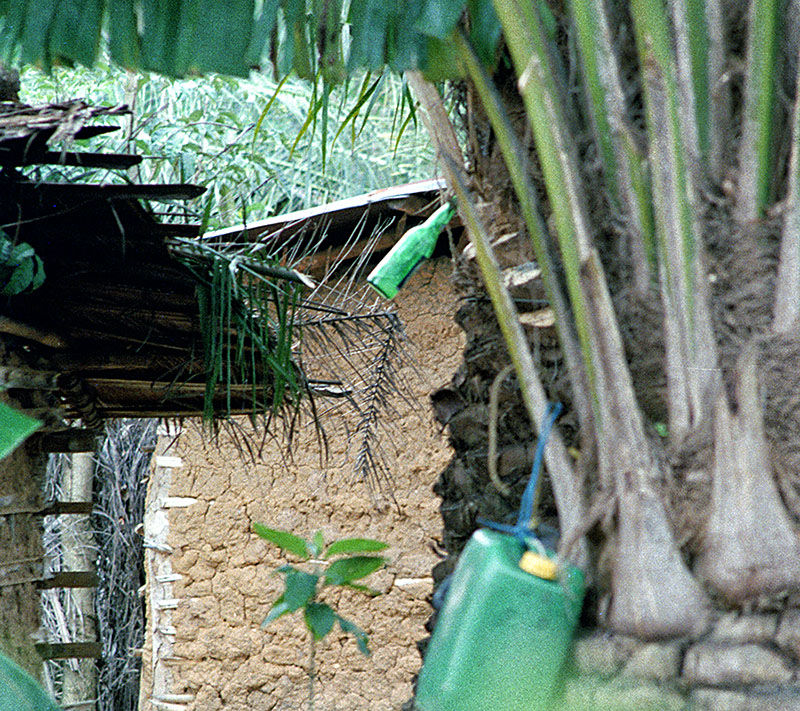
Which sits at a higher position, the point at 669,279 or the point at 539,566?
the point at 669,279

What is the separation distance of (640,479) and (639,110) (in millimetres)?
626

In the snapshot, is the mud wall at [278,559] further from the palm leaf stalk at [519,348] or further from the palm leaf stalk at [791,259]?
the palm leaf stalk at [791,259]

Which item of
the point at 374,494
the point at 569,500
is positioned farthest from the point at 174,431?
the point at 569,500

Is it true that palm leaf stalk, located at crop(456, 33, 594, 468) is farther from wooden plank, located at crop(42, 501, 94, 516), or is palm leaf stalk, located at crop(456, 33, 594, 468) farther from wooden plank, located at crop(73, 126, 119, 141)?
wooden plank, located at crop(42, 501, 94, 516)

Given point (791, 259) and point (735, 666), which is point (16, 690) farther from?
point (791, 259)

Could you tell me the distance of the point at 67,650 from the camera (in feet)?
12.6

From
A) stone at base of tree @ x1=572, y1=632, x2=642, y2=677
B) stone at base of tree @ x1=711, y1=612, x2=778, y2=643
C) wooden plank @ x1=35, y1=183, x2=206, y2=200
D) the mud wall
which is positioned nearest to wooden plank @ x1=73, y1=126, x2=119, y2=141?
wooden plank @ x1=35, y1=183, x2=206, y2=200

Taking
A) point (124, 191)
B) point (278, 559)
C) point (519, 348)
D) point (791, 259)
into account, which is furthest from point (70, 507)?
point (791, 259)

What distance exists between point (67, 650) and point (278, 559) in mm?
1600

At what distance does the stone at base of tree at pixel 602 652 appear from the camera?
4.48ft

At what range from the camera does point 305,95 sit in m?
10.9

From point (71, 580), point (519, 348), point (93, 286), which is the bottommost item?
point (71, 580)

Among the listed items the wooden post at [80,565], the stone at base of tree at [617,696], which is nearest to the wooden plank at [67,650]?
the stone at base of tree at [617,696]

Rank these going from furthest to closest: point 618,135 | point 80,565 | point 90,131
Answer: point 80,565, point 90,131, point 618,135
